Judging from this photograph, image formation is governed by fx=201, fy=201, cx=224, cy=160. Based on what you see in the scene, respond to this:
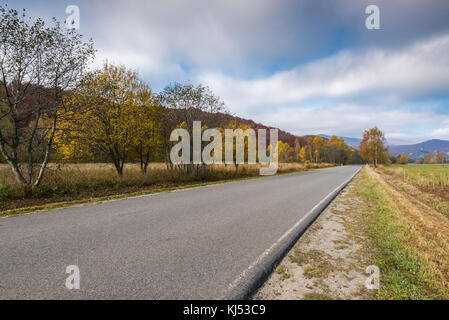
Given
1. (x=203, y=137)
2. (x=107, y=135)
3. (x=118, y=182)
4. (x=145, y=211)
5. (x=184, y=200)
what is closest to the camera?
(x=145, y=211)

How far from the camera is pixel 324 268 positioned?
10.4 feet

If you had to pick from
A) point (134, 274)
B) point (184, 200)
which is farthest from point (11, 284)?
point (184, 200)

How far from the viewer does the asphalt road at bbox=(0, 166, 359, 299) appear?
247cm

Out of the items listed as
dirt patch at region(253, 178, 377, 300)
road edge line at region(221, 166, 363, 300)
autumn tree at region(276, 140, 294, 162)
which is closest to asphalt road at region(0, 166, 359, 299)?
road edge line at region(221, 166, 363, 300)

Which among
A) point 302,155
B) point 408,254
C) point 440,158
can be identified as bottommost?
point 408,254

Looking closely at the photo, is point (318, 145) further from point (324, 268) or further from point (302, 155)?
point (324, 268)

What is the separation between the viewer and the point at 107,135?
1281cm

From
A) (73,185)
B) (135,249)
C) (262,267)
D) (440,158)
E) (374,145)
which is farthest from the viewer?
(440,158)

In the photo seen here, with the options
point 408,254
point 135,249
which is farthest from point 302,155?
point 135,249

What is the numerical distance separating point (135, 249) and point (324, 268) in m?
3.15

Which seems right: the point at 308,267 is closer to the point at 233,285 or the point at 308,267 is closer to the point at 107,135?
the point at 233,285

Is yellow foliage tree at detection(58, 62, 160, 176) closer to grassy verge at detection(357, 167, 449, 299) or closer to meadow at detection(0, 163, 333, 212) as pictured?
meadow at detection(0, 163, 333, 212)

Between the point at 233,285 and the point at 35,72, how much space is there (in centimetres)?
1086

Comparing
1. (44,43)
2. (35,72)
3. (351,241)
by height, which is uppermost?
(44,43)
